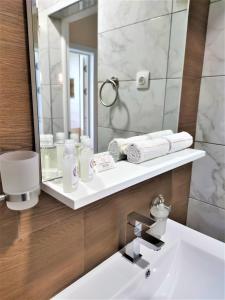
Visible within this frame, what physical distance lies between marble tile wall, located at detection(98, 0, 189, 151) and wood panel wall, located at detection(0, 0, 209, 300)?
281 mm

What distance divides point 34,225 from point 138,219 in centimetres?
40

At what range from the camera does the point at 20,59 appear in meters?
0.55

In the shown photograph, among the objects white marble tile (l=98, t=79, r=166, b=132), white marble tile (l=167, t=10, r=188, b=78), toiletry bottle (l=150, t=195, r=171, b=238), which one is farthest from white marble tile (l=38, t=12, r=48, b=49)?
toiletry bottle (l=150, t=195, r=171, b=238)

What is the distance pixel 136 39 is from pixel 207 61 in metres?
0.41

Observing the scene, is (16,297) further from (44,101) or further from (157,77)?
(157,77)

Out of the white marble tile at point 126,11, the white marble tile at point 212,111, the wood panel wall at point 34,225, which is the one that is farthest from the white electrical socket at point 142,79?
A: the wood panel wall at point 34,225

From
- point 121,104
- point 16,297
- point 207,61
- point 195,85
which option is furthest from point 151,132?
point 16,297

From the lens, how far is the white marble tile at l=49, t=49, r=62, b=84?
2.22 feet

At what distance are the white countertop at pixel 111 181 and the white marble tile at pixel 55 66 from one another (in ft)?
1.02

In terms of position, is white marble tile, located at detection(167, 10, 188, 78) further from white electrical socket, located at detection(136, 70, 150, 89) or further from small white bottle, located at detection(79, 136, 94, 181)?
small white bottle, located at detection(79, 136, 94, 181)

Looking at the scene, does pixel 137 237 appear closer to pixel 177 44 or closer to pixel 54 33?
pixel 54 33

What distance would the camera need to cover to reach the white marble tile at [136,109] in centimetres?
97

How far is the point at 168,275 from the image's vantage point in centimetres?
96

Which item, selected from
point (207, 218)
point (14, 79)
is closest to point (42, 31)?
point (14, 79)
